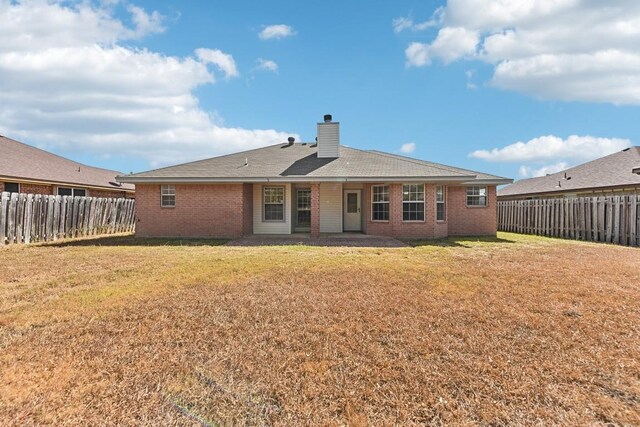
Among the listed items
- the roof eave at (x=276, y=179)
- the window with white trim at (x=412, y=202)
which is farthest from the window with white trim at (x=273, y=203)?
the window with white trim at (x=412, y=202)

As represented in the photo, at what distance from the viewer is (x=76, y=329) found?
448cm

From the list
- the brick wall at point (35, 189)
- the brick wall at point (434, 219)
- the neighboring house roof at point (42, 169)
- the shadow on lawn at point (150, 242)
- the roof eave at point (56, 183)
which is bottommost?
the shadow on lawn at point (150, 242)

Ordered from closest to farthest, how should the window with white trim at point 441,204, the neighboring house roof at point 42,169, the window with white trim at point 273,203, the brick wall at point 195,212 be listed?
the brick wall at point 195,212 → the window with white trim at point 441,204 → the window with white trim at point 273,203 → the neighboring house roof at point 42,169

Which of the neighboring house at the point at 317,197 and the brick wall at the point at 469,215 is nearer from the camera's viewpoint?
the neighboring house at the point at 317,197

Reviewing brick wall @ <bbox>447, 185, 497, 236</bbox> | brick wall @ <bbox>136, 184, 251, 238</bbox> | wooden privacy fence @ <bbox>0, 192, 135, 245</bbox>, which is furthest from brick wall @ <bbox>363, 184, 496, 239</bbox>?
wooden privacy fence @ <bbox>0, 192, 135, 245</bbox>

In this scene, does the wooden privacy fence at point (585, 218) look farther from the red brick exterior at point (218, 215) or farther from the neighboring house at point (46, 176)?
the neighboring house at point (46, 176)

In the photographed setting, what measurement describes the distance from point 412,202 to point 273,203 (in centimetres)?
655

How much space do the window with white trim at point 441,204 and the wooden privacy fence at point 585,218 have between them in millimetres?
6190

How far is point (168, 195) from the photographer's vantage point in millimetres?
15469

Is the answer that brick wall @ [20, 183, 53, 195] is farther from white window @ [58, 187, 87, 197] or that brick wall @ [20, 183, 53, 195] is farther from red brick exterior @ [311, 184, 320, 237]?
red brick exterior @ [311, 184, 320, 237]

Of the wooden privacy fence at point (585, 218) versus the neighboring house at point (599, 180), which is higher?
the neighboring house at point (599, 180)

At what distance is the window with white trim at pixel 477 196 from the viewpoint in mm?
16844

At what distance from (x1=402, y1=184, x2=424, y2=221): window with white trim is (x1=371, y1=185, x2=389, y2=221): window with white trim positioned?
785mm

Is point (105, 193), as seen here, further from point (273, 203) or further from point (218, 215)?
point (273, 203)
